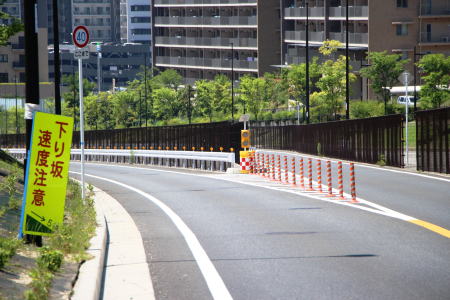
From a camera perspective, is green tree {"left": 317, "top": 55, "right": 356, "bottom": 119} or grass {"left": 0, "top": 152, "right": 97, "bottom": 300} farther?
green tree {"left": 317, "top": 55, "right": 356, "bottom": 119}

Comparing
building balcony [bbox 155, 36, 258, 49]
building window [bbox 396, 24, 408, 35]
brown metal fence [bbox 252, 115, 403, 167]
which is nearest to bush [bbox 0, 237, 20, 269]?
brown metal fence [bbox 252, 115, 403, 167]

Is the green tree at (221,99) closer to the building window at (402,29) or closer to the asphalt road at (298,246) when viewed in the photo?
the building window at (402,29)

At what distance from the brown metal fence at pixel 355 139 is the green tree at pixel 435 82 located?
17.7 m

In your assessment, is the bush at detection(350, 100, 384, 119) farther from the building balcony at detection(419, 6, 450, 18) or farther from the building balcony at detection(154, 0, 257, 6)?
the building balcony at detection(154, 0, 257, 6)

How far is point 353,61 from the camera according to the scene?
9544cm

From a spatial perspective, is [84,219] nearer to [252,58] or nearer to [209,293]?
[209,293]

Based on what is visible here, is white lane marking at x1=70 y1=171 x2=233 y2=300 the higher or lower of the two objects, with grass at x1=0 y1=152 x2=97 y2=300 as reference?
lower

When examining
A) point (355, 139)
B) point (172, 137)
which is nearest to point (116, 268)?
point (355, 139)

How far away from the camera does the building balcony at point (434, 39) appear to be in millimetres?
91812

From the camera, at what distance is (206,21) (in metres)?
134

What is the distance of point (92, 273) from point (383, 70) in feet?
252

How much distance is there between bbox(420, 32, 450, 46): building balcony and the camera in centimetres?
9181

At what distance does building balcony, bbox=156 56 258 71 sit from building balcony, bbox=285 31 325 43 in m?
10.6

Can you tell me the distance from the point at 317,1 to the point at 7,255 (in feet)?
317
